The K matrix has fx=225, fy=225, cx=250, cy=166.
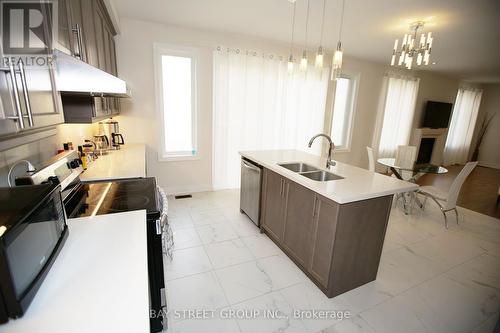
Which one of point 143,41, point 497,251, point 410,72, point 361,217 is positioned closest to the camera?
point 361,217

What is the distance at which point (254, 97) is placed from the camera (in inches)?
159

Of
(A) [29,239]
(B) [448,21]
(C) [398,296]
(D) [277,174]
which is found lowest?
(C) [398,296]

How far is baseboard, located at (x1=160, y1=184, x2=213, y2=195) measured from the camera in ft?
12.9

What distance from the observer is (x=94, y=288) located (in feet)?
2.64

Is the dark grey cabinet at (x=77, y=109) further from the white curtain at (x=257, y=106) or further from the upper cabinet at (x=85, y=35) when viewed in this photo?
the white curtain at (x=257, y=106)

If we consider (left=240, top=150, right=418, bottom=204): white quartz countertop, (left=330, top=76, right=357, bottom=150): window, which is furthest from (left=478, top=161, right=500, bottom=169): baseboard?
(left=240, top=150, right=418, bottom=204): white quartz countertop

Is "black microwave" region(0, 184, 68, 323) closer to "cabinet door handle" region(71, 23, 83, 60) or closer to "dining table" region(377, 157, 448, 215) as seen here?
"cabinet door handle" region(71, 23, 83, 60)

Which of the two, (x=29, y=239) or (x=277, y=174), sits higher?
(x=29, y=239)

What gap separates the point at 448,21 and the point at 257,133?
294 cm

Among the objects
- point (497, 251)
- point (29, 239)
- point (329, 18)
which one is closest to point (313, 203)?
point (29, 239)

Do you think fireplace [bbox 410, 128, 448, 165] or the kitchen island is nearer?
the kitchen island

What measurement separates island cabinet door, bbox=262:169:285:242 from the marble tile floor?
0.18 metres

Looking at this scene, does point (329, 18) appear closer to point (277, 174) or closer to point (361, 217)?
point (277, 174)

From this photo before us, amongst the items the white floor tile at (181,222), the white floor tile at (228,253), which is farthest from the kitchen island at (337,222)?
the white floor tile at (181,222)
